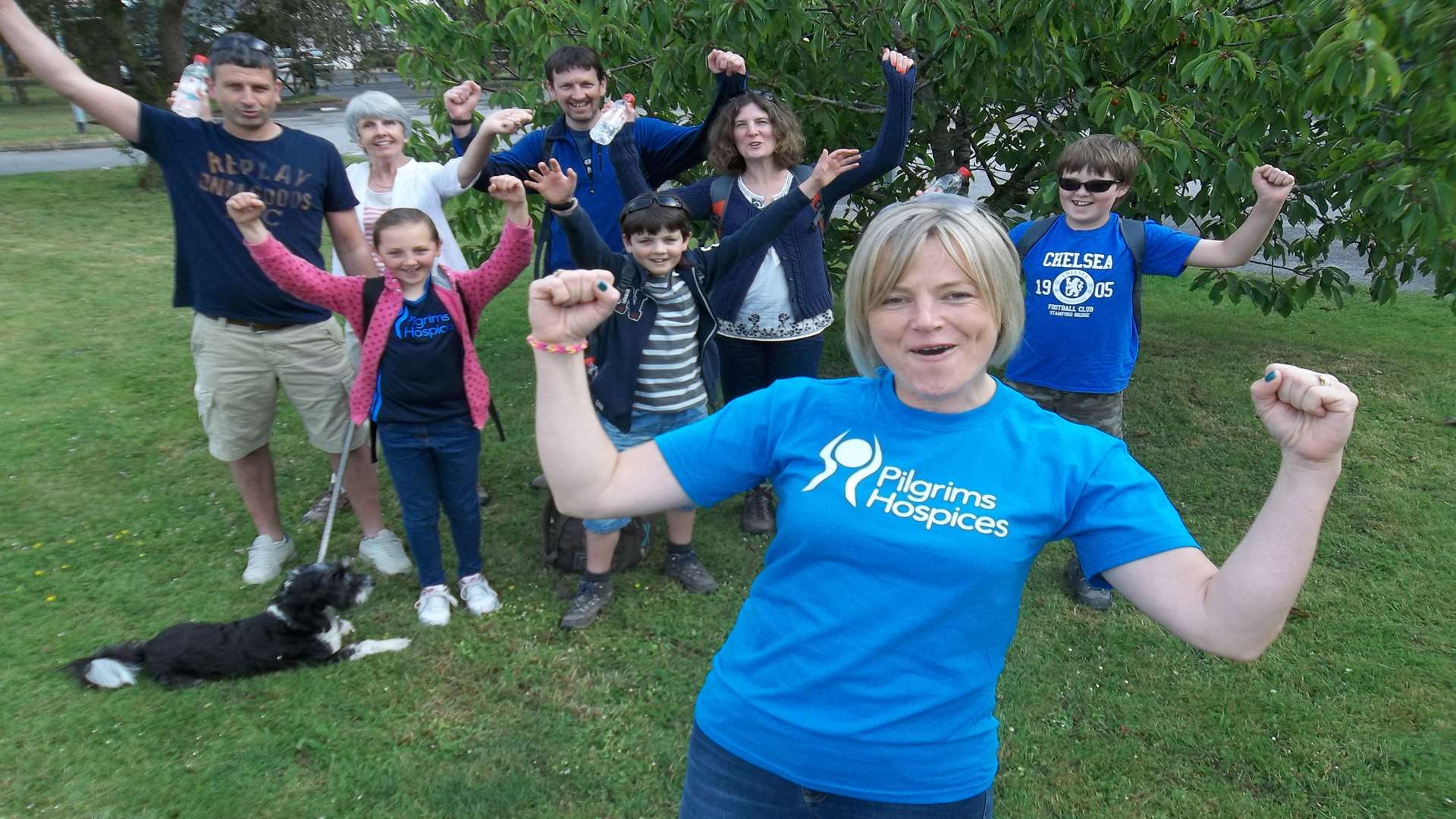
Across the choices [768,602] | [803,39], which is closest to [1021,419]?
[768,602]

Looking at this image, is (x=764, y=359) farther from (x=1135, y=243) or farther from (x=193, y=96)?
(x=193, y=96)

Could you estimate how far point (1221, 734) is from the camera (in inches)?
129

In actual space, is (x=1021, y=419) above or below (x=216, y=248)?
above

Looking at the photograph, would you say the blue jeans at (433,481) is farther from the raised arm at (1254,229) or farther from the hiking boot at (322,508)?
the raised arm at (1254,229)

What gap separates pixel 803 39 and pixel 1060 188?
6.45 feet

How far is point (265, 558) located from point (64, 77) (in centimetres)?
213

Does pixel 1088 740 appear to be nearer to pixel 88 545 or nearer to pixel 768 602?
pixel 768 602

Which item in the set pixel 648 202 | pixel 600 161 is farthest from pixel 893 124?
pixel 600 161

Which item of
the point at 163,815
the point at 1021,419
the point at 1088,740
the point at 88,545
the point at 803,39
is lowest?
the point at 88,545

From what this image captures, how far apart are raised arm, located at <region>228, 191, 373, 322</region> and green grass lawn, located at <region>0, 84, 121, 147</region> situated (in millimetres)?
17823

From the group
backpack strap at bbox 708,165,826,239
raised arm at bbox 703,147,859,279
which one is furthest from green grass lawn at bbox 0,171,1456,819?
backpack strap at bbox 708,165,826,239

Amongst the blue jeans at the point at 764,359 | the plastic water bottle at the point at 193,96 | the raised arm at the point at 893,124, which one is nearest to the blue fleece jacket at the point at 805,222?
the raised arm at the point at 893,124

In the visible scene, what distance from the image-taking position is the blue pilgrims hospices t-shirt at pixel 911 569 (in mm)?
1509

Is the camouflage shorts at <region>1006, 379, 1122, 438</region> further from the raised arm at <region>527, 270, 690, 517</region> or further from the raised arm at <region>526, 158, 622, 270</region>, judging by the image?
the raised arm at <region>527, 270, 690, 517</region>
